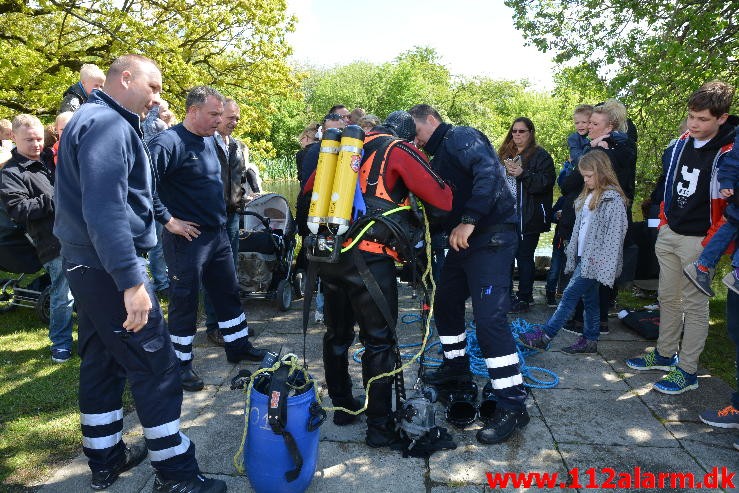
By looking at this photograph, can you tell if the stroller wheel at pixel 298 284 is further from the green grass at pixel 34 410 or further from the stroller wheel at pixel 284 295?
the green grass at pixel 34 410

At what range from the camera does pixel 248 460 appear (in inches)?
113

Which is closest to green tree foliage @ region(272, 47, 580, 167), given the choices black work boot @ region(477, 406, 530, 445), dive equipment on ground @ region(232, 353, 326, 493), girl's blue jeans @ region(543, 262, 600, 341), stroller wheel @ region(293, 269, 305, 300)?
stroller wheel @ region(293, 269, 305, 300)

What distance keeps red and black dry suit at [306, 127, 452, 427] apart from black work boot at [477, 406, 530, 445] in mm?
645

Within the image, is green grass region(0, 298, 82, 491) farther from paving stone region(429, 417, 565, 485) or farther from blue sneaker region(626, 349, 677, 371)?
blue sneaker region(626, 349, 677, 371)

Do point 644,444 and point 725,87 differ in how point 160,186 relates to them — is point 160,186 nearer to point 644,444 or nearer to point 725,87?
point 644,444

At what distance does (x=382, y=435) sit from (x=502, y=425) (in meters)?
0.81

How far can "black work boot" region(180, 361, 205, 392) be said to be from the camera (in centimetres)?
423

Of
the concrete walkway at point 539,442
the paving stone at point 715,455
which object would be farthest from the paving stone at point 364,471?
the paving stone at point 715,455

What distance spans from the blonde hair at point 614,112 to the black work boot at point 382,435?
3890mm

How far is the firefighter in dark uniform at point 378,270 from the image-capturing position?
125 inches

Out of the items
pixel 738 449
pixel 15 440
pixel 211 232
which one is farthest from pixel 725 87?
pixel 15 440

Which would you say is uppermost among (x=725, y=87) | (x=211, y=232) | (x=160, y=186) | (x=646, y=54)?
(x=646, y=54)

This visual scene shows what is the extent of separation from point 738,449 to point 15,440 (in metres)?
4.75

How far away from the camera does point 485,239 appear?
367 centimetres
